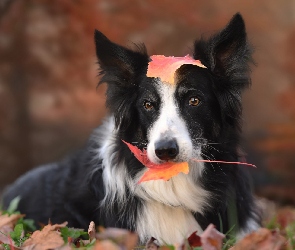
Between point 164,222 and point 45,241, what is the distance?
4.02 ft

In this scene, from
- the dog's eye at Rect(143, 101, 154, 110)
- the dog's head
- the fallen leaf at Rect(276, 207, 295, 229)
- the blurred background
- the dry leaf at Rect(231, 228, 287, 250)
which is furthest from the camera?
the blurred background

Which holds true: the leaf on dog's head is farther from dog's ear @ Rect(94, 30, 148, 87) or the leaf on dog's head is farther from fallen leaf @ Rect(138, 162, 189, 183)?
fallen leaf @ Rect(138, 162, 189, 183)

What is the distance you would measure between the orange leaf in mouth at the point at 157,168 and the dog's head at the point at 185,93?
62 millimetres

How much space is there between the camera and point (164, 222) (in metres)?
4.62

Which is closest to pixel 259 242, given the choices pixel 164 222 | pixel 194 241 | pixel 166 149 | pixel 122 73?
pixel 194 241

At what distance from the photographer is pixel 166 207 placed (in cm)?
464

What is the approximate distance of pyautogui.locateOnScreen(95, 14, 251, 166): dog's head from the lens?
421 centimetres

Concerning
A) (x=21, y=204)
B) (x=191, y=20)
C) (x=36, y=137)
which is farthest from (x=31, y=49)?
(x=21, y=204)

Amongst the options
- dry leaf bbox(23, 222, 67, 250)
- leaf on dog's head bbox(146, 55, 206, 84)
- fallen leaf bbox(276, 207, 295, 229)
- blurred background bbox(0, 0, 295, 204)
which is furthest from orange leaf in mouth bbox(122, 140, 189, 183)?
blurred background bbox(0, 0, 295, 204)

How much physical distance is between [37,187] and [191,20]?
5528mm

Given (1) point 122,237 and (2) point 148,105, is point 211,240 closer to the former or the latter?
(1) point 122,237

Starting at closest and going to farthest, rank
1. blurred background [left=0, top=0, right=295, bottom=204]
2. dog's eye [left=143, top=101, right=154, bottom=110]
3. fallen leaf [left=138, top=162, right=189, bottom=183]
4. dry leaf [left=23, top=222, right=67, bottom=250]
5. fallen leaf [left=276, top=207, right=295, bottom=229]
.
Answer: dry leaf [left=23, top=222, right=67, bottom=250]
fallen leaf [left=138, top=162, right=189, bottom=183]
dog's eye [left=143, top=101, right=154, bottom=110]
fallen leaf [left=276, top=207, right=295, bottom=229]
blurred background [left=0, top=0, right=295, bottom=204]

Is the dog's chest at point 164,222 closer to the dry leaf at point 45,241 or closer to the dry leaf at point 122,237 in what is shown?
the dry leaf at point 45,241

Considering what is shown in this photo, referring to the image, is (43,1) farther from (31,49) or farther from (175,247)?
(175,247)
